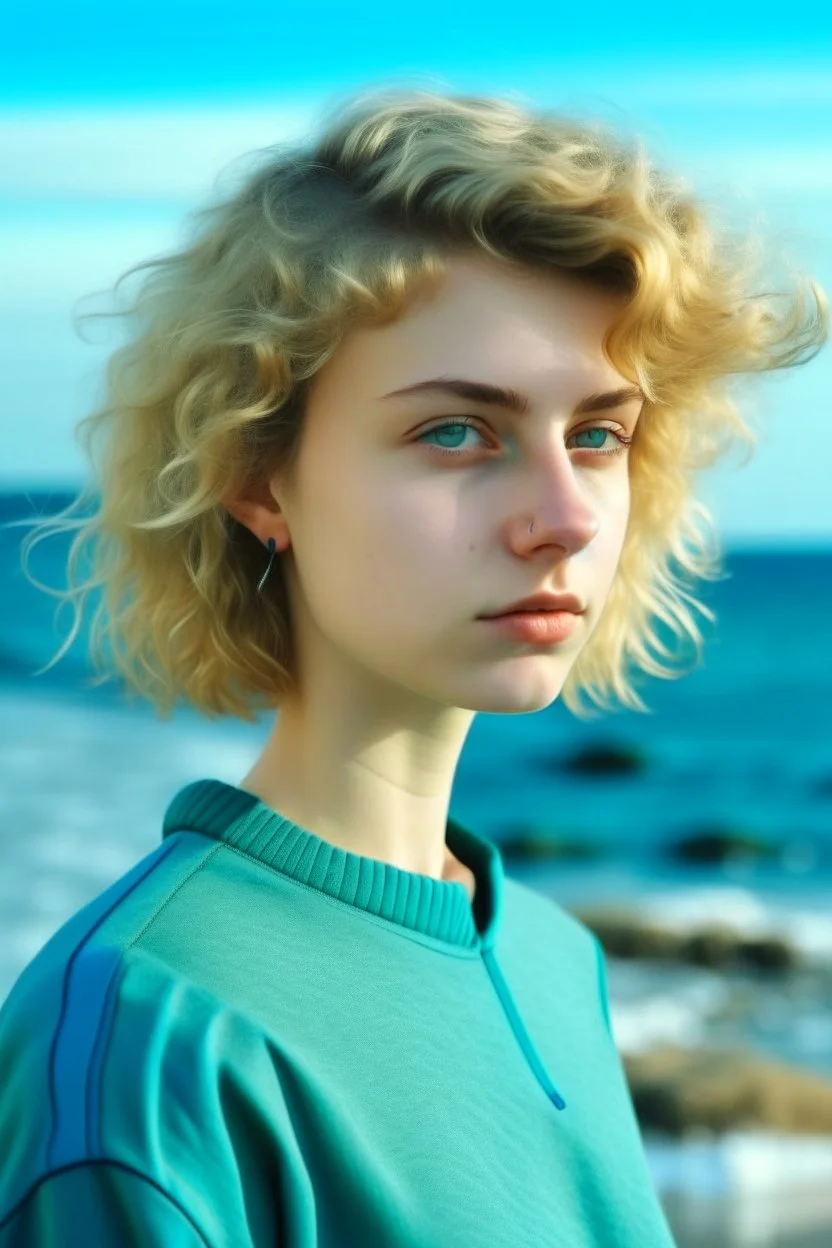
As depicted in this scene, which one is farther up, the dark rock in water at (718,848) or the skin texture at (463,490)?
the dark rock in water at (718,848)

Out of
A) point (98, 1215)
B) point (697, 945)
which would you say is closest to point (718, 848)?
point (697, 945)

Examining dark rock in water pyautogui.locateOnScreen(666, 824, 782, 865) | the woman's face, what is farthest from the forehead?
dark rock in water pyautogui.locateOnScreen(666, 824, 782, 865)

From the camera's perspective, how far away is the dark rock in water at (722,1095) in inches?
240

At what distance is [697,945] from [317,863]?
7.77 meters

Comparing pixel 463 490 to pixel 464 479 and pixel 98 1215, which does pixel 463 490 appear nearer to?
pixel 464 479

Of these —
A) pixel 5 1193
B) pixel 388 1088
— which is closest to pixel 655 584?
pixel 388 1088

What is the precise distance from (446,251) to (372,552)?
0.27 meters

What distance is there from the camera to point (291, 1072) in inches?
51.9

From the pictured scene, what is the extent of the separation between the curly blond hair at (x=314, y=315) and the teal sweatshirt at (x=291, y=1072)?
26 centimetres

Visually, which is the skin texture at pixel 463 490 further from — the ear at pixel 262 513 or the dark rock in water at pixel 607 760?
the dark rock in water at pixel 607 760

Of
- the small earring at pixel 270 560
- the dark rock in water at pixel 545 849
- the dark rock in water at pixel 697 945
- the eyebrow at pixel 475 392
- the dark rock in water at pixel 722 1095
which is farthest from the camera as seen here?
the dark rock in water at pixel 545 849

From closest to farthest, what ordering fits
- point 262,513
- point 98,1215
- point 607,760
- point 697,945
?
point 98,1215, point 262,513, point 697,945, point 607,760

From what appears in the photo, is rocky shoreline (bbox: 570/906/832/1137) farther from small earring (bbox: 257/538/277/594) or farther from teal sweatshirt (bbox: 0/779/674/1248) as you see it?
small earring (bbox: 257/538/277/594)

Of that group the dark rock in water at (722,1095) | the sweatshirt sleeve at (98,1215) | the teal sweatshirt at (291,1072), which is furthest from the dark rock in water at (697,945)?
the sweatshirt sleeve at (98,1215)
